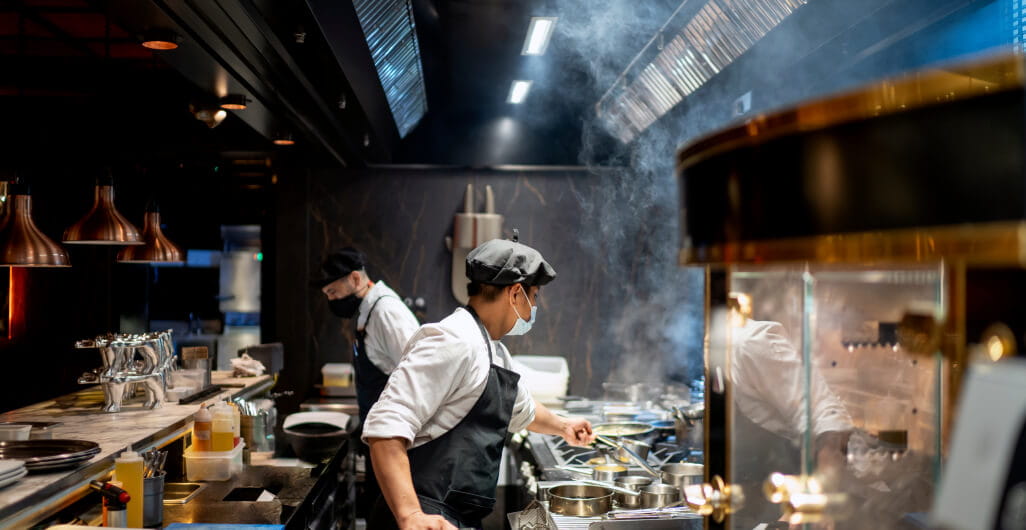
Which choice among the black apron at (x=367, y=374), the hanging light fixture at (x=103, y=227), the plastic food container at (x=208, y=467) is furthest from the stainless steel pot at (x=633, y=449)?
the hanging light fixture at (x=103, y=227)

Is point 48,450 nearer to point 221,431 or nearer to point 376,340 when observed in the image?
point 221,431

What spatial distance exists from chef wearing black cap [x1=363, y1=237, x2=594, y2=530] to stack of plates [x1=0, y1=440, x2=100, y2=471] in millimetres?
964

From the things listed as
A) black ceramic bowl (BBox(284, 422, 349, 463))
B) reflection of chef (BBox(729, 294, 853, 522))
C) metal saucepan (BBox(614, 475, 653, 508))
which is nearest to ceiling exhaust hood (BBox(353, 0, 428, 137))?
black ceramic bowl (BBox(284, 422, 349, 463))

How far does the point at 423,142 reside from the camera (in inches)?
263

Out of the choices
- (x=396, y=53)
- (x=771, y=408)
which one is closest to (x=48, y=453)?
(x=771, y=408)

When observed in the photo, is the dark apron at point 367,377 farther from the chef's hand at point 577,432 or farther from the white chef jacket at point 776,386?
the white chef jacket at point 776,386

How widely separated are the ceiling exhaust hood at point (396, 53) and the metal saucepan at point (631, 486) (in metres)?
2.15

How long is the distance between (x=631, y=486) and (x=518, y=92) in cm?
389

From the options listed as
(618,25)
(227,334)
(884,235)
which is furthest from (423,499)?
(227,334)

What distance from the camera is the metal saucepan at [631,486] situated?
264cm

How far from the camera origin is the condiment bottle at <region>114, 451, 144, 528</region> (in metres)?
2.56

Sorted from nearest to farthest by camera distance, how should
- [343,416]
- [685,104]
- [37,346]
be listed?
[343,416] → [685,104] → [37,346]

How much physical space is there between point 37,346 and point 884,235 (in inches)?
274

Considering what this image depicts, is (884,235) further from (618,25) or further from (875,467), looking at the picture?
(618,25)
